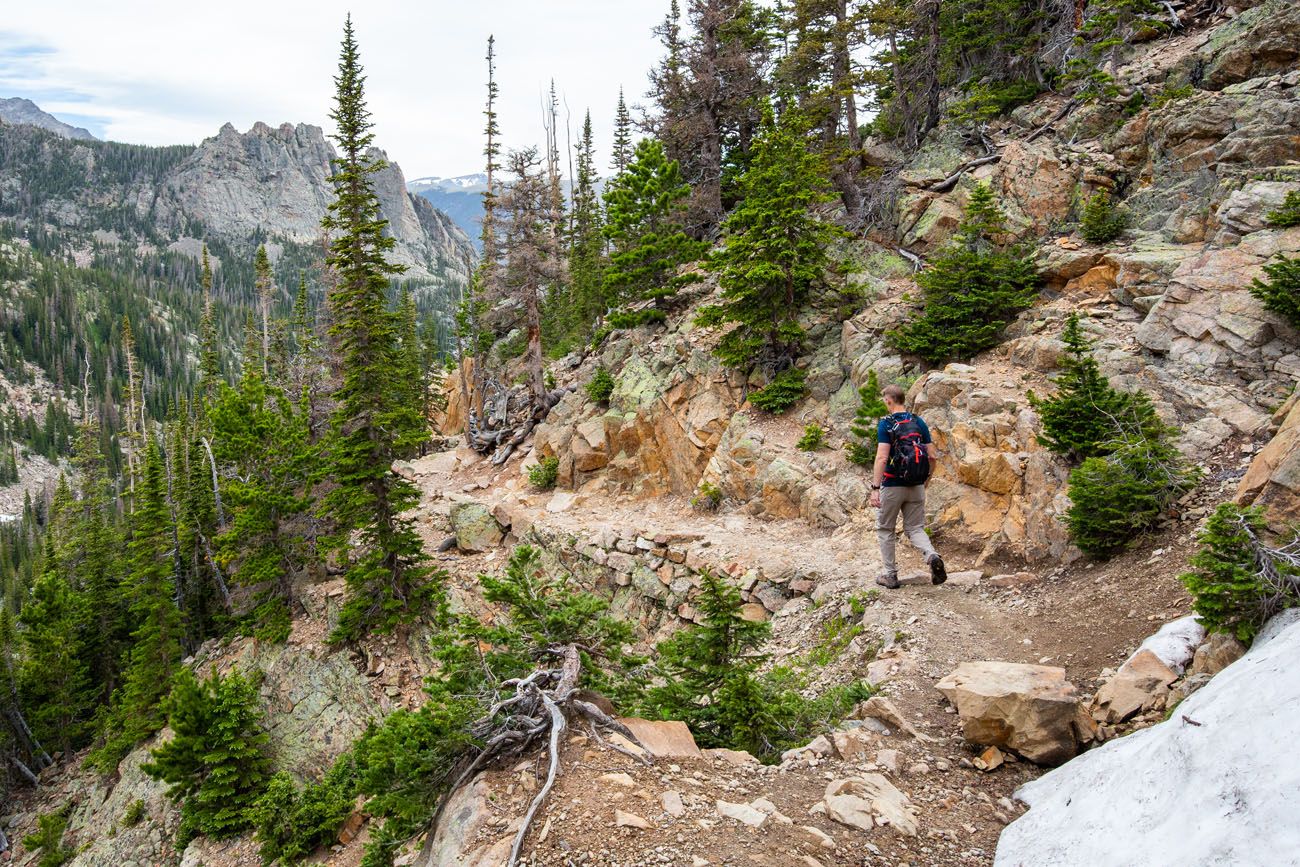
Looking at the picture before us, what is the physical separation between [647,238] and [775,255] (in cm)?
668

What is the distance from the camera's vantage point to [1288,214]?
376 inches

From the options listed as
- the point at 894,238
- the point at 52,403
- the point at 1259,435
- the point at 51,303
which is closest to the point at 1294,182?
the point at 1259,435

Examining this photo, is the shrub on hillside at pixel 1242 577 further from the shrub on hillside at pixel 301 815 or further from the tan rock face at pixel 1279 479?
the shrub on hillside at pixel 301 815

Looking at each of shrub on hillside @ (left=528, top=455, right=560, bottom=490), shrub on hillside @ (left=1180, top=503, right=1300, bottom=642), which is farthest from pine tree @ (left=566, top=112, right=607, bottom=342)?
shrub on hillside @ (left=1180, top=503, right=1300, bottom=642)

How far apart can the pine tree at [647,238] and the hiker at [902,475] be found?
13275 mm

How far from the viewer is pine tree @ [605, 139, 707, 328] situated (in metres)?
20.9

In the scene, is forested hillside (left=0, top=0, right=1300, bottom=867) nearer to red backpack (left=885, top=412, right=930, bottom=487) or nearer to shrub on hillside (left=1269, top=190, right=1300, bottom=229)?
shrub on hillside (left=1269, top=190, right=1300, bottom=229)

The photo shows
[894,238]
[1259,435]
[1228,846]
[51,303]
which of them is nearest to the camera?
[1228,846]

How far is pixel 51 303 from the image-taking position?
12888 cm

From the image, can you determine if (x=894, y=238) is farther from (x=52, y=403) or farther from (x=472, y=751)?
(x=52, y=403)

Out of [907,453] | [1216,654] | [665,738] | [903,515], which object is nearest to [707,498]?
[903,515]

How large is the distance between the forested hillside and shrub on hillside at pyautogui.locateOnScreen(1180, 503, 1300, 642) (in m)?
0.03

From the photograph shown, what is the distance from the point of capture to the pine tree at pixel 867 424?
1282 centimetres

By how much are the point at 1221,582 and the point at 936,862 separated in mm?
2787
